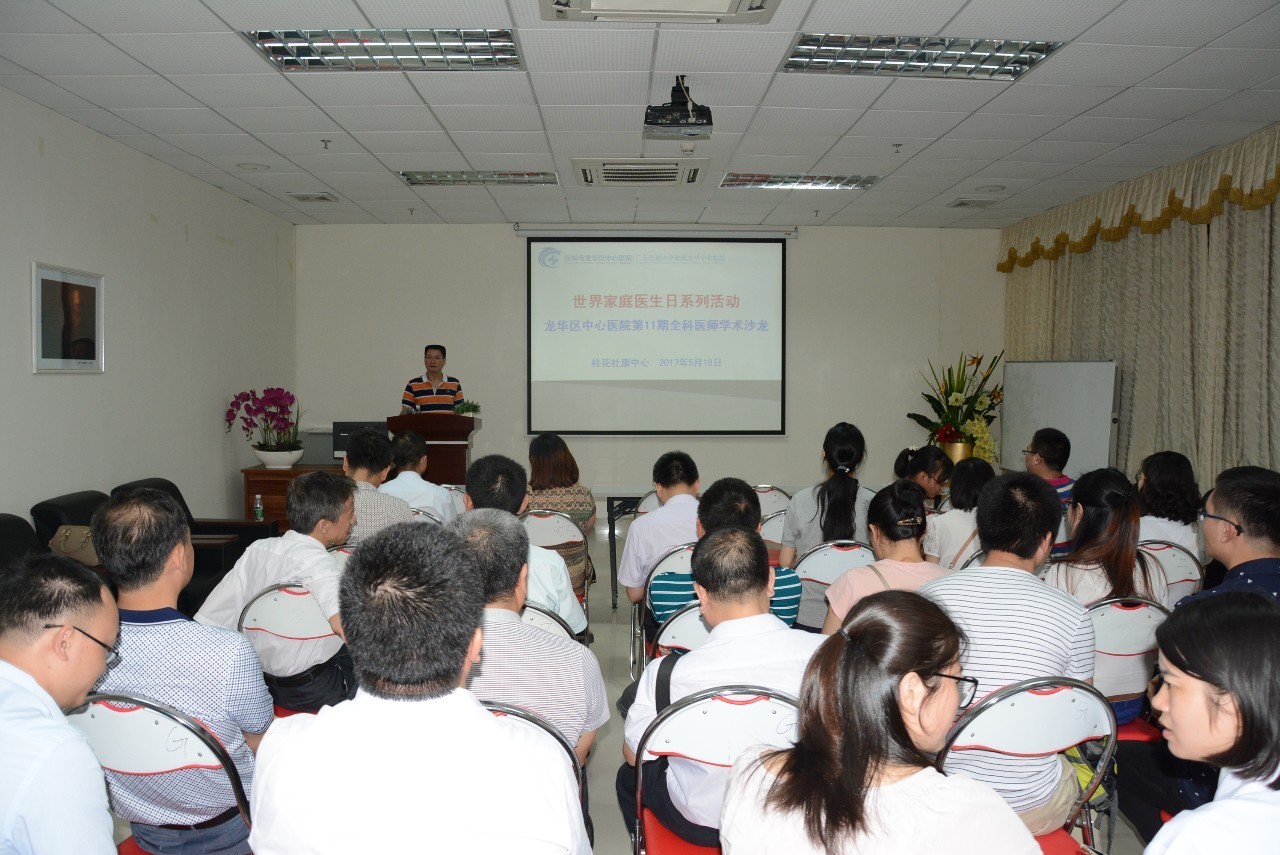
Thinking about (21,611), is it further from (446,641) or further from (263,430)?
(263,430)

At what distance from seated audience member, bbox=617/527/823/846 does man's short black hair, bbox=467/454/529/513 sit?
59.8 inches

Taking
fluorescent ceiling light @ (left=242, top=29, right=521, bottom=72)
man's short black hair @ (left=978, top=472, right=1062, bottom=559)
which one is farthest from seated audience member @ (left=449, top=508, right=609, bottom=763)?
fluorescent ceiling light @ (left=242, top=29, right=521, bottom=72)

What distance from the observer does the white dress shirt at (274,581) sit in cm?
269

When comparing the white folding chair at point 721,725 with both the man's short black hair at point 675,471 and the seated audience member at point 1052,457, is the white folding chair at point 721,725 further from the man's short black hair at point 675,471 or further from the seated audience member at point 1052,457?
the seated audience member at point 1052,457

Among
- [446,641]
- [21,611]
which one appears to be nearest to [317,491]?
[21,611]

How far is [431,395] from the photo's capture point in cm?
749

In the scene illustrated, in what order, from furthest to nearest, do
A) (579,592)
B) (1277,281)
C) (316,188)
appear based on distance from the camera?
1. (316,188)
2. (1277,281)
3. (579,592)

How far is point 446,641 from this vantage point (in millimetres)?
1227

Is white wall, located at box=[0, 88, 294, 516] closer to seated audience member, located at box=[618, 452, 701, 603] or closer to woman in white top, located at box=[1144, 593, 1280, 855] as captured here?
seated audience member, located at box=[618, 452, 701, 603]

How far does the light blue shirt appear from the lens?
1287 mm

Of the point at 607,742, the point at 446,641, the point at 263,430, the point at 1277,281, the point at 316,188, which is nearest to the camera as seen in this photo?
the point at 446,641

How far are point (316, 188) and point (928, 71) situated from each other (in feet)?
15.1

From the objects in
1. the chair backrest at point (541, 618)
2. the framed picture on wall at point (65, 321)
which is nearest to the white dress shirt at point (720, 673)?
the chair backrest at point (541, 618)

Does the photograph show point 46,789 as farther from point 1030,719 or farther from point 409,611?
point 1030,719
